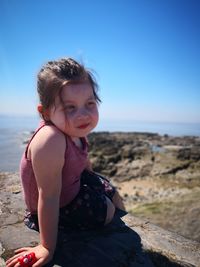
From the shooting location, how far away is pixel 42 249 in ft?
6.18

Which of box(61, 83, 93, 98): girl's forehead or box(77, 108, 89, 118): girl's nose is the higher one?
box(61, 83, 93, 98): girl's forehead

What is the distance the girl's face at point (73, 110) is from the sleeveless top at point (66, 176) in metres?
0.09

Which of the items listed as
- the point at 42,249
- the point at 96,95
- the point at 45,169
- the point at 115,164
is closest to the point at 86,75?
the point at 96,95

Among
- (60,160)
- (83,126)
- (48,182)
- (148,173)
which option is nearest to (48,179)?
(48,182)

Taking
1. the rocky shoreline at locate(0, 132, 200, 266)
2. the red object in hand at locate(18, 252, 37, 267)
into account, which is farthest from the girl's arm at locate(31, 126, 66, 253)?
the rocky shoreline at locate(0, 132, 200, 266)

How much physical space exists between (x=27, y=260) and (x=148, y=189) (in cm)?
1352

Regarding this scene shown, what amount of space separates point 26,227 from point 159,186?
Result: 13.4 m

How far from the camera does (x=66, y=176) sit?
7.09 feet

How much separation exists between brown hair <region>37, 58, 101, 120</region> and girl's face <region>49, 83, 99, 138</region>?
4cm

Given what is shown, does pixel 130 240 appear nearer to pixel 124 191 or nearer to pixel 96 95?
pixel 96 95

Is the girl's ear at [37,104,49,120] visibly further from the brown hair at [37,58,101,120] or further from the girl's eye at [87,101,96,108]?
the girl's eye at [87,101,96,108]

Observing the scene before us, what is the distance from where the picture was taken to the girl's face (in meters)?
2.02

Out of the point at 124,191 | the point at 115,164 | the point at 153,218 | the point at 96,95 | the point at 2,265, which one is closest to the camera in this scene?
the point at 2,265

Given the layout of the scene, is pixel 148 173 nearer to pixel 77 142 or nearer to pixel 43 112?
pixel 77 142
